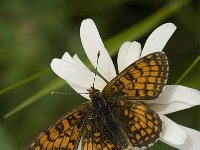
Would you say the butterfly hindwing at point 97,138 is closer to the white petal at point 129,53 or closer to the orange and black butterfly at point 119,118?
the orange and black butterfly at point 119,118

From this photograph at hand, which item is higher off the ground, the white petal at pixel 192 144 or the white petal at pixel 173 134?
the white petal at pixel 173 134

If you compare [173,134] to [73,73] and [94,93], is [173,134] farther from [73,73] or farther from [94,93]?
[73,73]

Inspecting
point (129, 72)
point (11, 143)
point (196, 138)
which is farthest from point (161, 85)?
point (11, 143)

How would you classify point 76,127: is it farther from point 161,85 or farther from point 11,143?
point 11,143

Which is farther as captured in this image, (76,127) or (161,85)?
(76,127)

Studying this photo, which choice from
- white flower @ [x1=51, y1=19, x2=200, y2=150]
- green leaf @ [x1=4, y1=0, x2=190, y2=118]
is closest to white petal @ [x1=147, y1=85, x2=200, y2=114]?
white flower @ [x1=51, y1=19, x2=200, y2=150]

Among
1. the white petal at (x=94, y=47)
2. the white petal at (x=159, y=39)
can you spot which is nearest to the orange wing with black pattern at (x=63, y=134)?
the white petal at (x=94, y=47)
